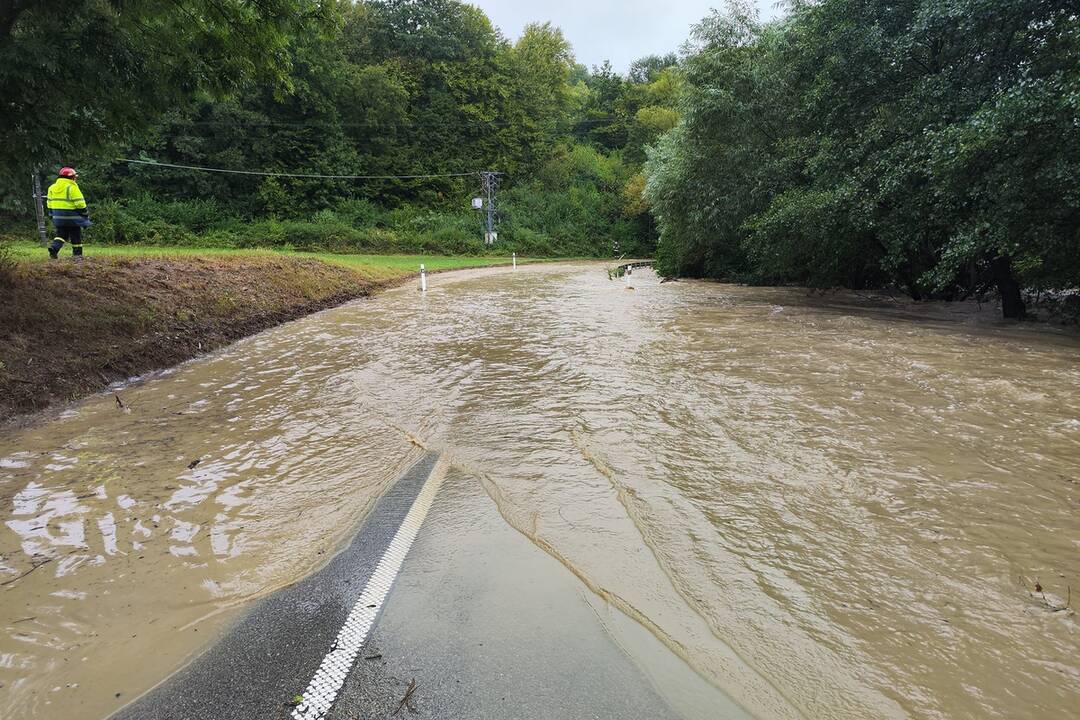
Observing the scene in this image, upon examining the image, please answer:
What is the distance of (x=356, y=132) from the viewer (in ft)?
179

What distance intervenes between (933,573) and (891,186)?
1255 cm

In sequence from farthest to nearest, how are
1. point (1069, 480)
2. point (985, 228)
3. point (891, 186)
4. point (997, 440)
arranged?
point (891, 186), point (985, 228), point (997, 440), point (1069, 480)

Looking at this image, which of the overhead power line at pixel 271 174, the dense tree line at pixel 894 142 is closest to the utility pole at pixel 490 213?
the overhead power line at pixel 271 174

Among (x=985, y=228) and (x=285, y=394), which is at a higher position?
(x=985, y=228)

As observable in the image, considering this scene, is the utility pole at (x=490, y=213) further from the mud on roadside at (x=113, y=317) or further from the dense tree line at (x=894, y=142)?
the mud on roadside at (x=113, y=317)

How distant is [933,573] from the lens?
11.4 feet

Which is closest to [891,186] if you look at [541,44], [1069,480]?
[1069,480]

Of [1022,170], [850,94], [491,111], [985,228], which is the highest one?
[491,111]

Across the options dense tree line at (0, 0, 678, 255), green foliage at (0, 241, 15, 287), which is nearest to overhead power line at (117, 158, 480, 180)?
dense tree line at (0, 0, 678, 255)

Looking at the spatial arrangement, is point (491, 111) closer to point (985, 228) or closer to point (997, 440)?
point (985, 228)

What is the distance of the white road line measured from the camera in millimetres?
2545

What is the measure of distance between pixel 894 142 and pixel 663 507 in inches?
547

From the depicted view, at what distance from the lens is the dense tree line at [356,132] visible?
8.79 m

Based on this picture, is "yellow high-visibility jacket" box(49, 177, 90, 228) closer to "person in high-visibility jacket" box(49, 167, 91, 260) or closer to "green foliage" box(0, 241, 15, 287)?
"person in high-visibility jacket" box(49, 167, 91, 260)
